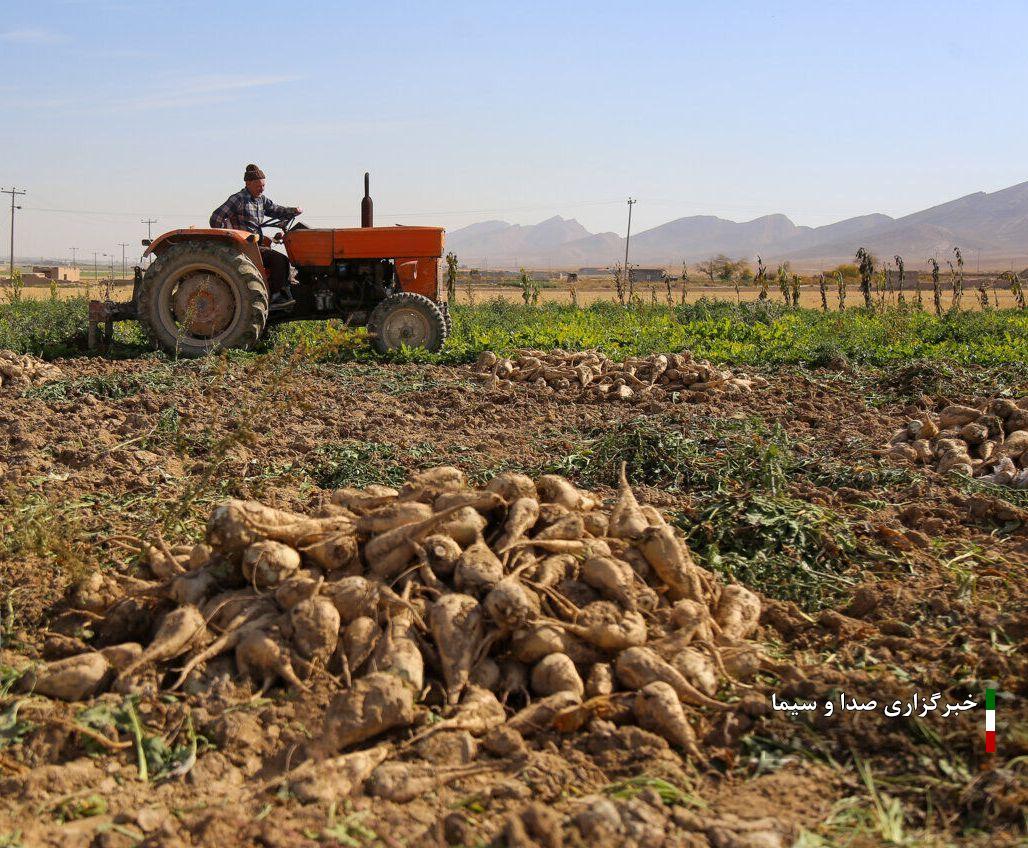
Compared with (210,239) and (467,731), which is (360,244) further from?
(467,731)

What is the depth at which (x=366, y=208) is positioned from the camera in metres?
11.7

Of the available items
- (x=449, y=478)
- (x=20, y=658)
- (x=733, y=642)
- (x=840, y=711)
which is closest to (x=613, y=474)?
(x=449, y=478)

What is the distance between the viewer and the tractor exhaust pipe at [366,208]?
38.2ft

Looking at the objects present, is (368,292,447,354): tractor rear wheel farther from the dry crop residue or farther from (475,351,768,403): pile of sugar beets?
the dry crop residue

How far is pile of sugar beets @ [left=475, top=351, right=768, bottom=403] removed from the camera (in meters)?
9.85

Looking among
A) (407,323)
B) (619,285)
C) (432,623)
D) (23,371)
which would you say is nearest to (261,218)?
(407,323)

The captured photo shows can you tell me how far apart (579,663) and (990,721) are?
1.37 m

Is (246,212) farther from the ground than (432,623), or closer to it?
farther from the ground

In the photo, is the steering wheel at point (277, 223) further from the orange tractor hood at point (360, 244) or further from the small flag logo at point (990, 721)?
the small flag logo at point (990, 721)

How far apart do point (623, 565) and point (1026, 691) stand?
1.47m

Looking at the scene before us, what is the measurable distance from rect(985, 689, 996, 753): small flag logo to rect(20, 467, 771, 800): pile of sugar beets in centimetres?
80

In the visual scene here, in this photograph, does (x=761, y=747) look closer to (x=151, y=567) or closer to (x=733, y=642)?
(x=733, y=642)

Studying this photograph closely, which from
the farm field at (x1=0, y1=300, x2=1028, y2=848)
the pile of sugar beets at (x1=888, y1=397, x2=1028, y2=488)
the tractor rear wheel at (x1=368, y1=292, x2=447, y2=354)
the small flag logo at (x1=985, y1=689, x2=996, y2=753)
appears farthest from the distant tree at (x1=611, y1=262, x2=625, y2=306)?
the small flag logo at (x1=985, y1=689, x2=996, y2=753)

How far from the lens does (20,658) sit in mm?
3508
